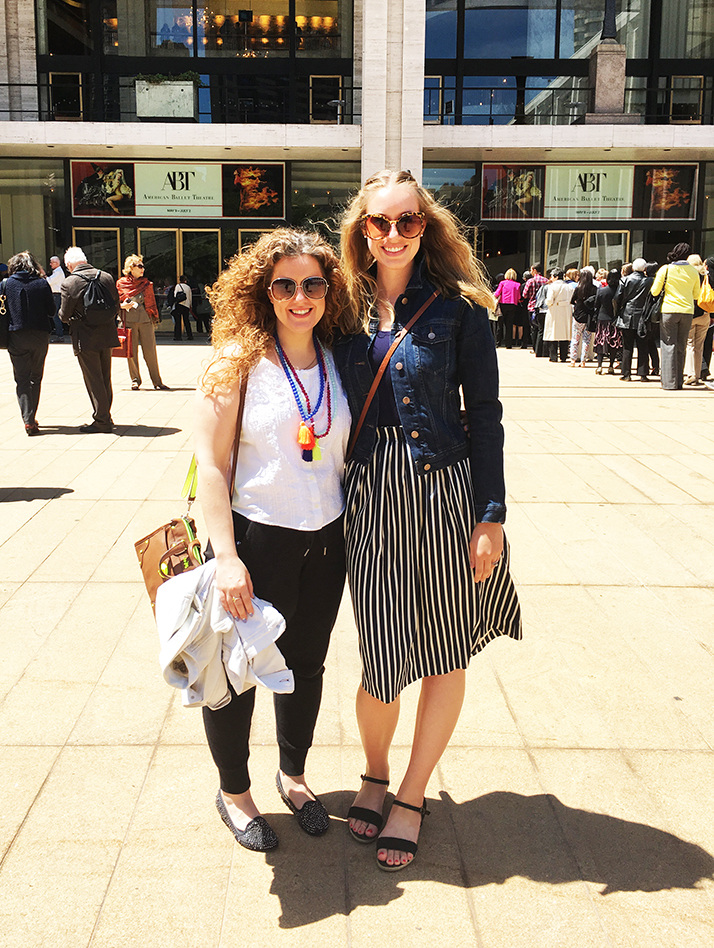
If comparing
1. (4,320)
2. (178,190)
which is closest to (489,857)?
(4,320)

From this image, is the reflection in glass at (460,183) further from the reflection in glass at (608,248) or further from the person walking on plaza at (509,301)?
the person walking on plaza at (509,301)

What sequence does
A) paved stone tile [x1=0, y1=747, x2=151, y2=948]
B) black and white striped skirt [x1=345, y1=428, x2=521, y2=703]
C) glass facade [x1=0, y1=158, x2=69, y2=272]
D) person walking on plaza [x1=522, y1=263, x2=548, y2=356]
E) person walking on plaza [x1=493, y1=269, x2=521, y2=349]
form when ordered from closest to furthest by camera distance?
paved stone tile [x1=0, y1=747, x2=151, y2=948] < black and white striped skirt [x1=345, y1=428, x2=521, y2=703] < person walking on plaza [x1=522, y1=263, x2=548, y2=356] < person walking on plaza [x1=493, y1=269, x2=521, y2=349] < glass facade [x1=0, y1=158, x2=69, y2=272]

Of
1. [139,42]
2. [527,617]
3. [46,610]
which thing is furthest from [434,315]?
[139,42]

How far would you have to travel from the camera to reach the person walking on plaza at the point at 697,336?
43.3 feet

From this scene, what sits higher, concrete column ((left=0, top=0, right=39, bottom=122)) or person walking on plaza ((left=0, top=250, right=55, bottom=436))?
concrete column ((left=0, top=0, right=39, bottom=122))

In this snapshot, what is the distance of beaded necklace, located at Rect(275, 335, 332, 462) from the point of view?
257cm

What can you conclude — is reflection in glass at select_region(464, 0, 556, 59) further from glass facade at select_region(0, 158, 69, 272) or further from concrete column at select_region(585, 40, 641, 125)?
glass facade at select_region(0, 158, 69, 272)

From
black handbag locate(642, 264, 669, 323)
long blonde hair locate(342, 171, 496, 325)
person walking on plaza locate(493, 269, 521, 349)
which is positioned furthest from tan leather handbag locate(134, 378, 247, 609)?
person walking on plaza locate(493, 269, 521, 349)

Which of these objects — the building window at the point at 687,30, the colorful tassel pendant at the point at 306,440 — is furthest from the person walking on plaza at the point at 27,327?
the building window at the point at 687,30

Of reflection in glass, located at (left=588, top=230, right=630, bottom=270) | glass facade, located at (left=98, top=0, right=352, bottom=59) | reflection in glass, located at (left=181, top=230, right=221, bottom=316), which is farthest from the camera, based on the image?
reflection in glass, located at (left=588, top=230, right=630, bottom=270)

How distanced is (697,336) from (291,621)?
12.3 m

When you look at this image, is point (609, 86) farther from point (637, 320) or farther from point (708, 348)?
point (637, 320)

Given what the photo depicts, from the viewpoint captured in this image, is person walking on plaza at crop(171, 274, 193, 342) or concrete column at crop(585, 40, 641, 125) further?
concrete column at crop(585, 40, 641, 125)

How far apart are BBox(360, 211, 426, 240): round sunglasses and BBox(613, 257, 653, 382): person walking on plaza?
39.0ft
